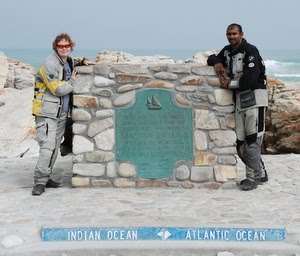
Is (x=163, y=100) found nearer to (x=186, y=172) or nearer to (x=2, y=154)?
(x=186, y=172)

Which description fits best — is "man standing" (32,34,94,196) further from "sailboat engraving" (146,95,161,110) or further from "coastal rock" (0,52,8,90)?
"coastal rock" (0,52,8,90)

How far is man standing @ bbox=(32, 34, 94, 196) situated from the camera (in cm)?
556

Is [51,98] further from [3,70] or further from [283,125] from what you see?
[3,70]

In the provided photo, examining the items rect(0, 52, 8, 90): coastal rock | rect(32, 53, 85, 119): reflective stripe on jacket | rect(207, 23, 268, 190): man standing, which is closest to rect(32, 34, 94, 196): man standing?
rect(32, 53, 85, 119): reflective stripe on jacket

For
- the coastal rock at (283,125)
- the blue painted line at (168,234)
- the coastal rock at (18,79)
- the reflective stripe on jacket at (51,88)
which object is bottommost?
the blue painted line at (168,234)

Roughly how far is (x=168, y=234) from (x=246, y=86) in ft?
6.77

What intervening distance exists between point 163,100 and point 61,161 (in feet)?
9.25

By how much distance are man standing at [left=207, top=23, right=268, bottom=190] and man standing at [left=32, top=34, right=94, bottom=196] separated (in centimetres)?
170

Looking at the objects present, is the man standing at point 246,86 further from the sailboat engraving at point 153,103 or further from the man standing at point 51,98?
the man standing at point 51,98

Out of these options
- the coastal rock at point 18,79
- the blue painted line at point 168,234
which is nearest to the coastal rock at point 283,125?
the blue painted line at point 168,234

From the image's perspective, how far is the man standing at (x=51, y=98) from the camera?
556 cm

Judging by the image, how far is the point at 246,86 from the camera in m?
5.51

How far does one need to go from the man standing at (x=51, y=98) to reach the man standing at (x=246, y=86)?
67.1 inches

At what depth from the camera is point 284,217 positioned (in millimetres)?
4801
